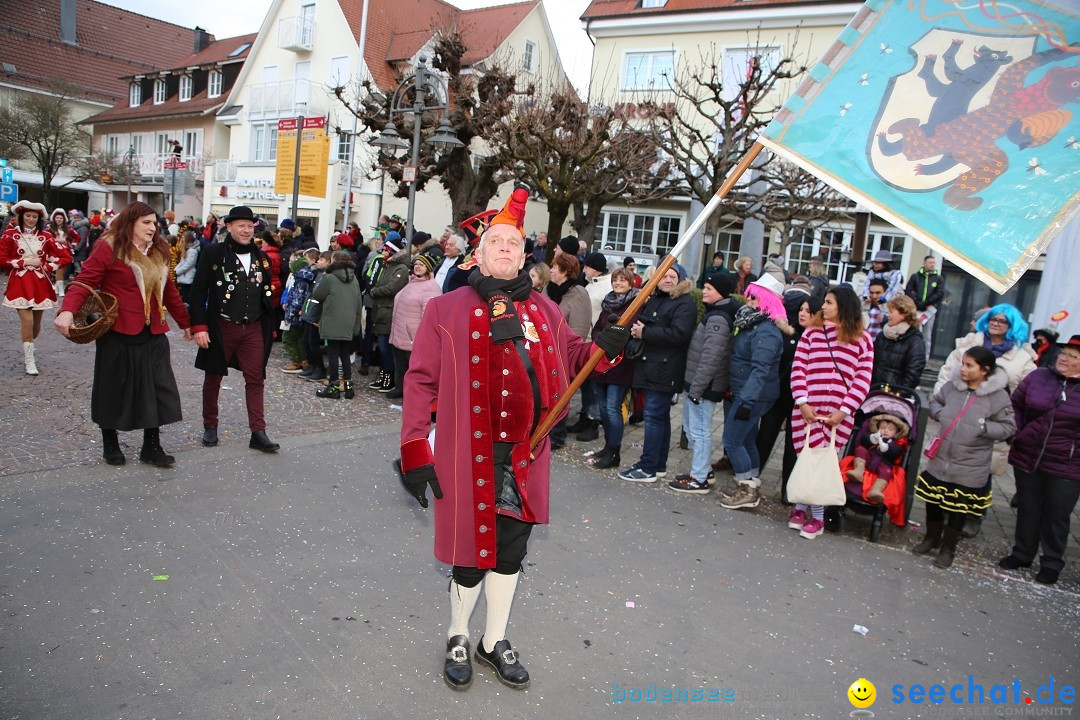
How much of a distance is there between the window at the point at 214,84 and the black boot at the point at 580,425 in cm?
3543

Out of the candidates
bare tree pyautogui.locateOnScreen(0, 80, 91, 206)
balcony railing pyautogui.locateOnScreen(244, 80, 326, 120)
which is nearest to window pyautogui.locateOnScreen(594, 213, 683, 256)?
balcony railing pyautogui.locateOnScreen(244, 80, 326, 120)

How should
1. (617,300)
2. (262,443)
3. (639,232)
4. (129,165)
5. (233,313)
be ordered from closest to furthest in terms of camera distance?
(233,313)
(262,443)
(617,300)
(639,232)
(129,165)

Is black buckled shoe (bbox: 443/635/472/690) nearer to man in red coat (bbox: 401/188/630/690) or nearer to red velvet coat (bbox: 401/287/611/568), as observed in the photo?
man in red coat (bbox: 401/188/630/690)

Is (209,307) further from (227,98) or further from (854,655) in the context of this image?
(227,98)

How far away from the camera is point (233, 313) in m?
5.97

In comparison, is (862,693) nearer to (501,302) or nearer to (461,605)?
(461,605)

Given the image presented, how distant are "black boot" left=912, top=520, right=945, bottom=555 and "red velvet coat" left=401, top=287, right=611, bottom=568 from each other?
12.4 feet

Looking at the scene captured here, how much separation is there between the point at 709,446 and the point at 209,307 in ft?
14.5

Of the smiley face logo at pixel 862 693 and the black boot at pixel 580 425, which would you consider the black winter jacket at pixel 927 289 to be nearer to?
the black boot at pixel 580 425

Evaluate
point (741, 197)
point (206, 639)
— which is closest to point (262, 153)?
point (741, 197)

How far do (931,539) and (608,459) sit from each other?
8.98ft

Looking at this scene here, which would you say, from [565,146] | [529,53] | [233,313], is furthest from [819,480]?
[529,53]

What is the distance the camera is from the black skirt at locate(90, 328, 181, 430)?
5238 mm

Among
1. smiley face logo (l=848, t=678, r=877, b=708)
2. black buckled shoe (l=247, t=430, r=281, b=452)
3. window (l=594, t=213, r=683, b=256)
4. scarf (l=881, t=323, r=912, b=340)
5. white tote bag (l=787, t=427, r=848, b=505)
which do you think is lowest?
smiley face logo (l=848, t=678, r=877, b=708)
